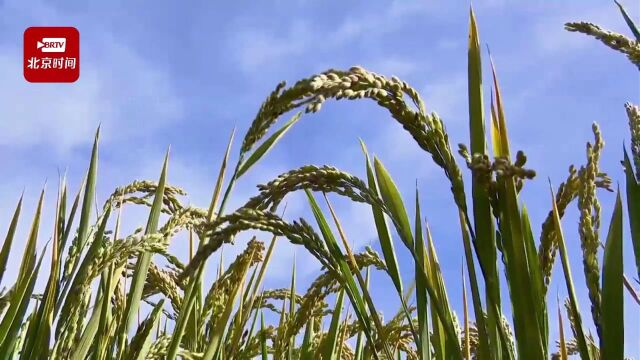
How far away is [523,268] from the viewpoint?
105 centimetres

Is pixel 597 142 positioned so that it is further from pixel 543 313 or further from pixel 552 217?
pixel 543 313

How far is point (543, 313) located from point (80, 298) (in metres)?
0.83

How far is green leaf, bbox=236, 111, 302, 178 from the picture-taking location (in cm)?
132

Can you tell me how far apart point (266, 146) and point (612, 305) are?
0.72 meters

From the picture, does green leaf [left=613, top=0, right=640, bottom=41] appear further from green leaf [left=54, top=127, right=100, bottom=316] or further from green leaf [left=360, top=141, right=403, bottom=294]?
green leaf [left=54, top=127, right=100, bottom=316]

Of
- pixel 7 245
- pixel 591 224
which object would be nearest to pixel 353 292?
pixel 591 224

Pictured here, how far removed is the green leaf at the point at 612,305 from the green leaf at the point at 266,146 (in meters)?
0.61

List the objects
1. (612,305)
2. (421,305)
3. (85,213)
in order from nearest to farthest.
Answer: (612,305), (421,305), (85,213)

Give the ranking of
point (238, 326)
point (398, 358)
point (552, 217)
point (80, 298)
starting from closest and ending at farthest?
1. point (552, 217)
2. point (80, 298)
3. point (238, 326)
4. point (398, 358)

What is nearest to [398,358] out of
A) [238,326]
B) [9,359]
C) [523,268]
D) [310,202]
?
[238,326]

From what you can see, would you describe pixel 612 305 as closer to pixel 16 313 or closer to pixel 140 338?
pixel 140 338

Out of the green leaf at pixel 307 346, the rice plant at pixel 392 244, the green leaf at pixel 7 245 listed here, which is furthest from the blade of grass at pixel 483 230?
the green leaf at pixel 7 245

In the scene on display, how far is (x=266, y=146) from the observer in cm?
146

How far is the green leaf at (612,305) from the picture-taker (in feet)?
3.43
